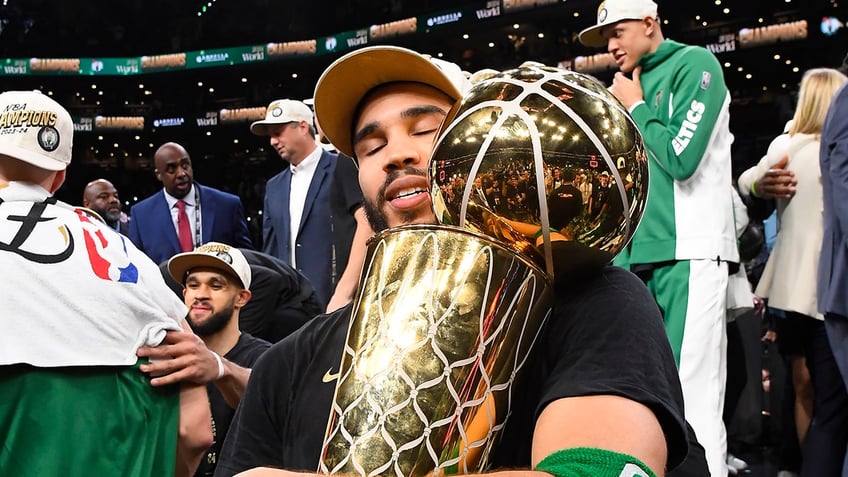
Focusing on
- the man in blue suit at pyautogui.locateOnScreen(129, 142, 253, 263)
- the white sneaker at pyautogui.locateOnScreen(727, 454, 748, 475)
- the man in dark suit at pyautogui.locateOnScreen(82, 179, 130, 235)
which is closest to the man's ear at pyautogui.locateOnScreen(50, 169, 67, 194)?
the white sneaker at pyautogui.locateOnScreen(727, 454, 748, 475)

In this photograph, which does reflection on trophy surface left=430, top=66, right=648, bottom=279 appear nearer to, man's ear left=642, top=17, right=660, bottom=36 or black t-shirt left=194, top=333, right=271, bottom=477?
black t-shirt left=194, top=333, right=271, bottom=477

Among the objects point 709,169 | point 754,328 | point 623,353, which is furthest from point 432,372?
point 754,328

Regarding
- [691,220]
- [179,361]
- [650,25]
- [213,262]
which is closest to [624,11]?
[650,25]

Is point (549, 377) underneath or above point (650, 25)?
underneath

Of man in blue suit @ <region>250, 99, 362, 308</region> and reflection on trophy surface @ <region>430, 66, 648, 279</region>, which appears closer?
reflection on trophy surface @ <region>430, 66, 648, 279</region>

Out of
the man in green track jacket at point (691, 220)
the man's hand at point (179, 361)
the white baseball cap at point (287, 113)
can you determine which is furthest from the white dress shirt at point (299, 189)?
the man's hand at point (179, 361)

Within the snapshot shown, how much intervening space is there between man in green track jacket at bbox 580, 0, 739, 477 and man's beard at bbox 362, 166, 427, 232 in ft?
5.97

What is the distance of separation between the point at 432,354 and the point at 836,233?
2.31 m

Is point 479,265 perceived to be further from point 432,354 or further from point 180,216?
point 180,216

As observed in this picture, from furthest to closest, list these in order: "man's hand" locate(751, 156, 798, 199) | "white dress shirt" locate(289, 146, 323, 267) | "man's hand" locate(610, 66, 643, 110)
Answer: "white dress shirt" locate(289, 146, 323, 267)
"man's hand" locate(751, 156, 798, 199)
"man's hand" locate(610, 66, 643, 110)

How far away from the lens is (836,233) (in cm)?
271

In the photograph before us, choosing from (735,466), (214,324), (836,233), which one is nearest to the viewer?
(836,233)

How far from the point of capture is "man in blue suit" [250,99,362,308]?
15.8 ft

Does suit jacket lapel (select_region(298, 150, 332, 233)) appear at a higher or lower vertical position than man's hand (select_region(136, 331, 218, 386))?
higher
